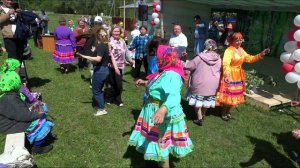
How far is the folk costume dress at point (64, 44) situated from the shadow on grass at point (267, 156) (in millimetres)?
5973

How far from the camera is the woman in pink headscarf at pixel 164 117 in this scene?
10.3 ft

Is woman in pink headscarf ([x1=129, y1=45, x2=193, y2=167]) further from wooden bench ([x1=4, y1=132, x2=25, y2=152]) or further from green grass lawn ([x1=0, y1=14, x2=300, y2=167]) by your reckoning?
wooden bench ([x1=4, y1=132, x2=25, y2=152])

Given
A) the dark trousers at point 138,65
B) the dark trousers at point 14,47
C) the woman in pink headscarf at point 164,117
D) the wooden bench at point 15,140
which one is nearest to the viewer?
the woman in pink headscarf at point 164,117

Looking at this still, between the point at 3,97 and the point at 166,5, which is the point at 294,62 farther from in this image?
the point at 166,5

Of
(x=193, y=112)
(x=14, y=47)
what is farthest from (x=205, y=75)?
(x=14, y=47)

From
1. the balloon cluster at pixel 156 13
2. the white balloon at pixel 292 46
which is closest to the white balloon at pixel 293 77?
the white balloon at pixel 292 46

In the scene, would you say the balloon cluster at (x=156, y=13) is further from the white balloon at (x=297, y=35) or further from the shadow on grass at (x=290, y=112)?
the white balloon at (x=297, y=35)

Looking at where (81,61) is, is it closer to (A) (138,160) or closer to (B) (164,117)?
(A) (138,160)

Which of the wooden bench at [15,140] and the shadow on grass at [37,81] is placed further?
the shadow on grass at [37,81]

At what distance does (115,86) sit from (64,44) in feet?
10.1

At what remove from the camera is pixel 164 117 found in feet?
10.2

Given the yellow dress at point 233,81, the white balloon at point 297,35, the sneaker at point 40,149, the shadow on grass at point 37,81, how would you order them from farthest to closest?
1. the shadow on grass at point 37,81
2. the white balloon at point 297,35
3. the yellow dress at point 233,81
4. the sneaker at point 40,149

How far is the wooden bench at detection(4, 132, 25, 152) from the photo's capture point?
3.54m

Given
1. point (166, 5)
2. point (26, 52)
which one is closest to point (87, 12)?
point (166, 5)
